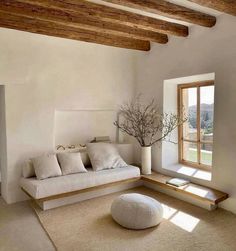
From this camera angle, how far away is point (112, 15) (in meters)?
3.07

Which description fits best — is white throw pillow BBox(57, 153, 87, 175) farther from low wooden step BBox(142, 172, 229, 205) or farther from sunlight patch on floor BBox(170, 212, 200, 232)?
sunlight patch on floor BBox(170, 212, 200, 232)

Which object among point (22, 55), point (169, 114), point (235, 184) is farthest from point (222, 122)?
point (22, 55)

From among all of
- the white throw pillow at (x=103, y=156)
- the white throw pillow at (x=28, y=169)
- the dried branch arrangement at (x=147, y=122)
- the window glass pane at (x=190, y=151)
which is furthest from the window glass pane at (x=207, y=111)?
the white throw pillow at (x=28, y=169)

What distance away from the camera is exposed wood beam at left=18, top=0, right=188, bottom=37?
271cm

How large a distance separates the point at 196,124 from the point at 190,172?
0.88 m

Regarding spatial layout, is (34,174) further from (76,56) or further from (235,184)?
(235,184)

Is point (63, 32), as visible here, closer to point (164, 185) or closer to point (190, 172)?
point (164, 185)

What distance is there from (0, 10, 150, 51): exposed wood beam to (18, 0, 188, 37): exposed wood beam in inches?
27.1

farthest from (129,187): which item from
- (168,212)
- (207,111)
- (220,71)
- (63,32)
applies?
(63,32)

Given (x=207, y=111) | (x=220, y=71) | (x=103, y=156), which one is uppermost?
(x=220, y=71)

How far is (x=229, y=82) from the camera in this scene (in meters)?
3.32

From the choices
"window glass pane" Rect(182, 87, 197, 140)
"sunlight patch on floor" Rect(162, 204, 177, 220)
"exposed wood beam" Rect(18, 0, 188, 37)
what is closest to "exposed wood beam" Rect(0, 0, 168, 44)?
"exposed wood beam" Rect(18, 0, 188, 37)

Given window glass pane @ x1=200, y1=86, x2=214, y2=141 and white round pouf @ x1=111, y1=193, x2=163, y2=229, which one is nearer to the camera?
white round pouf @ x1=111, y1=193, x2=163, y2=229

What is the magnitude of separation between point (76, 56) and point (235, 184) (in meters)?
3.38
